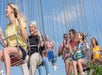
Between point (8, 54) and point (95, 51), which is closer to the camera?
point (8, 54)

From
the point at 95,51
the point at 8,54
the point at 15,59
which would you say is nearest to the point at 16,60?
the point at 15,59

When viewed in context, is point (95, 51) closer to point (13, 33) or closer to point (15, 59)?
point (13, 33)

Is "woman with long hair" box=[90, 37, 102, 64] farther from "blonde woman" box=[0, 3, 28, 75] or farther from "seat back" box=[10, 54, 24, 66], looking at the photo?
"seat back" box=[10, 54, 24, 66]

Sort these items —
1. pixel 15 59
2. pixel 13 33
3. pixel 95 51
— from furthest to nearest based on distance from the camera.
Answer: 1. pixel 95 51
2. pixel 13 33
3. pixel 15 59

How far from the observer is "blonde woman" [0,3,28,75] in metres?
8.98

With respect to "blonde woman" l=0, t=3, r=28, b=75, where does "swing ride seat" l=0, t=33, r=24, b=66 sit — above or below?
below

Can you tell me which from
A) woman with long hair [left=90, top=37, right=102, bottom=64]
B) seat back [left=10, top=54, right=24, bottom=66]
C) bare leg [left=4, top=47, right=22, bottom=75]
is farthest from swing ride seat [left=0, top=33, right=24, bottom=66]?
woman with long hair [left=90, top=37, right=102, bottom=64]

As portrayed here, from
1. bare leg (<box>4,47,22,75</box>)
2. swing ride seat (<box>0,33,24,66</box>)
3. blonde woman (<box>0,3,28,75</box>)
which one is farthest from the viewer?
swing ride seat (<box>0,33,24,66</box>)

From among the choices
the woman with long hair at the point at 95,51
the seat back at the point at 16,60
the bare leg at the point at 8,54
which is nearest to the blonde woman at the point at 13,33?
the bare leg at the point at 8,54

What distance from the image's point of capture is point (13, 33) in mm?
9625

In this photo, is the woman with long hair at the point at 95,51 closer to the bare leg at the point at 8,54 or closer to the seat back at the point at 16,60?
the seat back at the point at 16,60

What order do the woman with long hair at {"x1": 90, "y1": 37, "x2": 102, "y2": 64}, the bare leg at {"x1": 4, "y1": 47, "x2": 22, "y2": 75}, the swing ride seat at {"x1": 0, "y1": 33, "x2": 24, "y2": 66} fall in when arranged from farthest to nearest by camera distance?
the woman with long hair at {"x1": 90, "y1": 37, "x2": 102, "y2": 64}
the swing ride seat at {"x1": 0, "y1": 33, "x2": 24, "y2": 66}
the bare leg at {"x1": 4, "y1": 47, "x2": 22, "y2": 75}

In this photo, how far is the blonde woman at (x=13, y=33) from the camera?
8977 millimetres

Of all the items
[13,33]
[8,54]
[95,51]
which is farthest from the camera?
[95,51]
